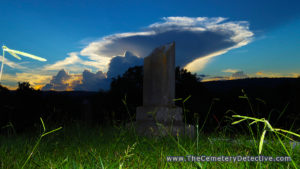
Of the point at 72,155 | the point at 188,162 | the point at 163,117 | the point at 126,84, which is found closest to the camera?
the point at 188,162

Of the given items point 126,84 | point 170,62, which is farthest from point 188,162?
point 126,84

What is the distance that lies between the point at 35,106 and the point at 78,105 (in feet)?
6.60

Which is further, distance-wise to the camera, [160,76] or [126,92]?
[126,92]

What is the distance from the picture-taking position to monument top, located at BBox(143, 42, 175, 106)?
5969mm

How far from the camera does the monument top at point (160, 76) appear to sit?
597cm

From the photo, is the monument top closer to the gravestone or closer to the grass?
the gravestone

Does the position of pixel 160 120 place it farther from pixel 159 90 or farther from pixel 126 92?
pixel 126 92

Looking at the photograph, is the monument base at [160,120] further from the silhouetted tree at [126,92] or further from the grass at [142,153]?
the silhouetted tree at [126,92]

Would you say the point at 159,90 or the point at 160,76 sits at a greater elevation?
the point at 160,76

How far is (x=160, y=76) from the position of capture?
19.7 ft

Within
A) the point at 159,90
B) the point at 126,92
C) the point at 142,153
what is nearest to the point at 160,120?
the point at 159,90

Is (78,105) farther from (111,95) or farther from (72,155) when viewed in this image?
(72,155)

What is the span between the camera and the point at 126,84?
10656mm

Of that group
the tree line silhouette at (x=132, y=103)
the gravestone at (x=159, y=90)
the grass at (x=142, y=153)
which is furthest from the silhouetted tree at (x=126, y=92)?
the grass at (x=142, y=153)
